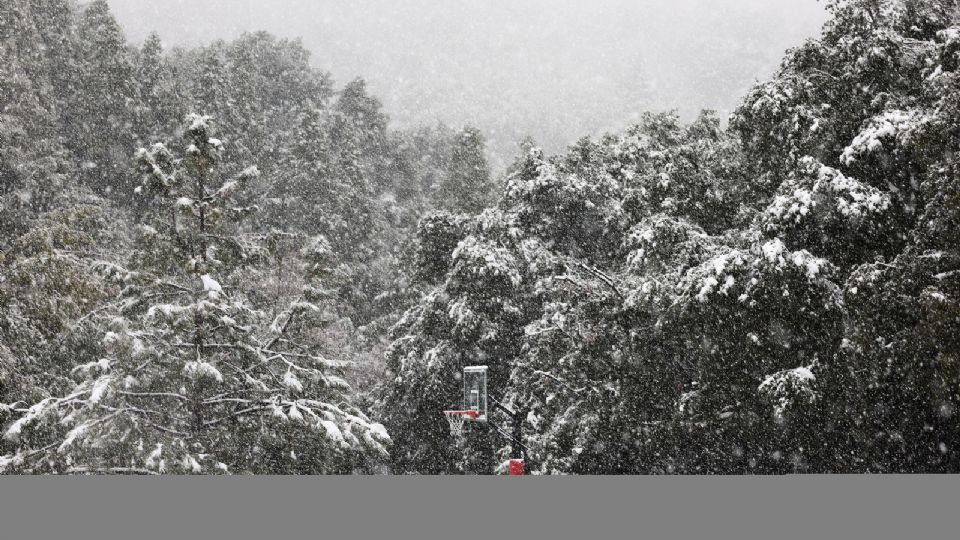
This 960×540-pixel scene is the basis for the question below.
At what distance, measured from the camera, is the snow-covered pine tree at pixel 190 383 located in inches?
543

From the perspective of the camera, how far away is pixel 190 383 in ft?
49.0

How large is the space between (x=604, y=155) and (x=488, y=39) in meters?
94.2

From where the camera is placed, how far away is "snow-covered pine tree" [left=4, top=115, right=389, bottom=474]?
13.8 m

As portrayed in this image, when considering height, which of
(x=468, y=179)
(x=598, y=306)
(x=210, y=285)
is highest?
(x=468, y=179)

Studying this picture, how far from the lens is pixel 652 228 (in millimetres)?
15805

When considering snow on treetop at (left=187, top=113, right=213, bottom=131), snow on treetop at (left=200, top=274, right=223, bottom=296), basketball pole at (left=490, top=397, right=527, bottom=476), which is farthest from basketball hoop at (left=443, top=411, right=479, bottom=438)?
snow on treetop at (left=187, top=113, right=213, bottom=131)

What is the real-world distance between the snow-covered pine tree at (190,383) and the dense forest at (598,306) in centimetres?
6

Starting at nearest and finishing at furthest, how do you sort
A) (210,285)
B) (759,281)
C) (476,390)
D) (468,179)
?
(759,281)
(210,285)
(476,390)
(468,179)

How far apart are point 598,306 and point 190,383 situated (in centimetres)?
806

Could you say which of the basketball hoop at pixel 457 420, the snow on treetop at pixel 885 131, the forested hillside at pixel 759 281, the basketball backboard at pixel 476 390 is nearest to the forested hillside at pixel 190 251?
the basketball hoop at pixel 457 420

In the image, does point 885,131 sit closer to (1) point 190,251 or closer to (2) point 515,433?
(2) point 515,433

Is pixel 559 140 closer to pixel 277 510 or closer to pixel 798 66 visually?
pixel 798 66

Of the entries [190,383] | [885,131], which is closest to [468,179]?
[190,383]

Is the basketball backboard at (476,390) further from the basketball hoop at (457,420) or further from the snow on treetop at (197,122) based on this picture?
the snow on treetop at (197,122)
